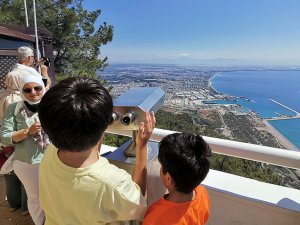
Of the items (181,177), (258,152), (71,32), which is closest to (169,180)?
(181,177)

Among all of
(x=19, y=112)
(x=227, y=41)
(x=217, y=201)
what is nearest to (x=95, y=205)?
(x=19, y=112)

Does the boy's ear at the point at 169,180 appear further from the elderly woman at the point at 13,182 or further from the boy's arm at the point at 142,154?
the elderly woman at the point at 13,182

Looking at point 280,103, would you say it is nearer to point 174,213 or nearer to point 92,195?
point 174,213

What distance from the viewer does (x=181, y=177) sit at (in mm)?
992

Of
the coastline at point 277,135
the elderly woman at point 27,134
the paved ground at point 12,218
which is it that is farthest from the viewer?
the coastline at point 277,135

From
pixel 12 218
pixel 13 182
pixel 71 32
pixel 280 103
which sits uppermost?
pixel 71 32

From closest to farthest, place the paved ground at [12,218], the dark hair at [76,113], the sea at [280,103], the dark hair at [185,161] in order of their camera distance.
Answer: the dark hair at [76,113]
the dark hair at [185,161]
the paved ground at [12,218]
the sea at [280,103]

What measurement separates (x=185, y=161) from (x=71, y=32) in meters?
12.5

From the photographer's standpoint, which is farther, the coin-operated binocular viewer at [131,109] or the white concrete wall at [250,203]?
the white concrete wall at [250,203]

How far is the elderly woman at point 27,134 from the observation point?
155 cm

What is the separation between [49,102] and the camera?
31.0 inches

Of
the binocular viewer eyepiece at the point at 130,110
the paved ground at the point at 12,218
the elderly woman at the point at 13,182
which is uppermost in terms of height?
the binocular viewer eyepiece at the point at 130,110

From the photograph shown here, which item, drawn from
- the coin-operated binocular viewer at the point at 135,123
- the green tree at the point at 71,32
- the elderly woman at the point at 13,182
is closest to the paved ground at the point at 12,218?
the elderly woman at the point at 13,182

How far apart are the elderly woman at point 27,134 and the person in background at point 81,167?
0.68m
